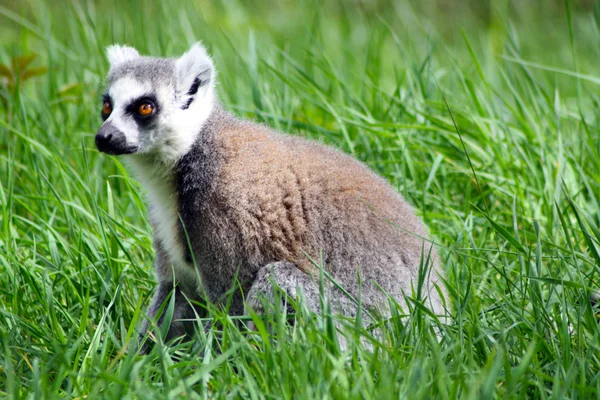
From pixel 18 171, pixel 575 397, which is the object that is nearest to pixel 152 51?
pixel 18 171

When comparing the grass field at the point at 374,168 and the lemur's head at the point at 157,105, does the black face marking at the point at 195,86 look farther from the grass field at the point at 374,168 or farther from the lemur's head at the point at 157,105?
the grass field at the point at 374,168

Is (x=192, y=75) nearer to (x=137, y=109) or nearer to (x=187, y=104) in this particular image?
(x=187, y=104)

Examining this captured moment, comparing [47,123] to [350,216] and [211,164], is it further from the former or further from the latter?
[350,216]

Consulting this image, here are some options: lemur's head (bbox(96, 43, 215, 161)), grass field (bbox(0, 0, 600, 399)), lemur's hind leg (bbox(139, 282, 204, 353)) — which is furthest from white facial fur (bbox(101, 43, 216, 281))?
grass field (bbox(0, 0, 600, 399))

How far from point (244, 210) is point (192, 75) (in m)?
0.73

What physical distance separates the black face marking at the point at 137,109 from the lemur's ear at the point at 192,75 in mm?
168

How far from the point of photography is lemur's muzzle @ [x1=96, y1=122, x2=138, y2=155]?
304 cm

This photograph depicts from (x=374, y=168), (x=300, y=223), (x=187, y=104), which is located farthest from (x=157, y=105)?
(x=374, y=168)

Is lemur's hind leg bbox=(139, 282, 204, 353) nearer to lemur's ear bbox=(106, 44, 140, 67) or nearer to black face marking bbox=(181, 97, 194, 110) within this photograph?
black face marking bbox=(181, 97, 194, 110)

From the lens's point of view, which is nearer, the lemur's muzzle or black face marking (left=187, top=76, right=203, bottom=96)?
the lemur's muzzle

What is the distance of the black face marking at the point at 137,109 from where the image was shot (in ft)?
10.4

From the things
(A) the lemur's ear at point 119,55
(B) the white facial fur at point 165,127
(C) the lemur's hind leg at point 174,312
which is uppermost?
(A) the lemur's ear at point 119,55

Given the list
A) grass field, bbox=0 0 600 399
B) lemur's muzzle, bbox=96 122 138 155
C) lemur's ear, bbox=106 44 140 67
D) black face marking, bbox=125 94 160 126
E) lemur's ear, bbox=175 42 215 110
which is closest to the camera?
grass field, bbox=0 0 600 399

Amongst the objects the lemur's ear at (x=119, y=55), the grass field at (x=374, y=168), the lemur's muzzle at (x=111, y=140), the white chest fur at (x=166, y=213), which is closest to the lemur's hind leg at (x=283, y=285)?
the grass field at (x=374, y=168)
